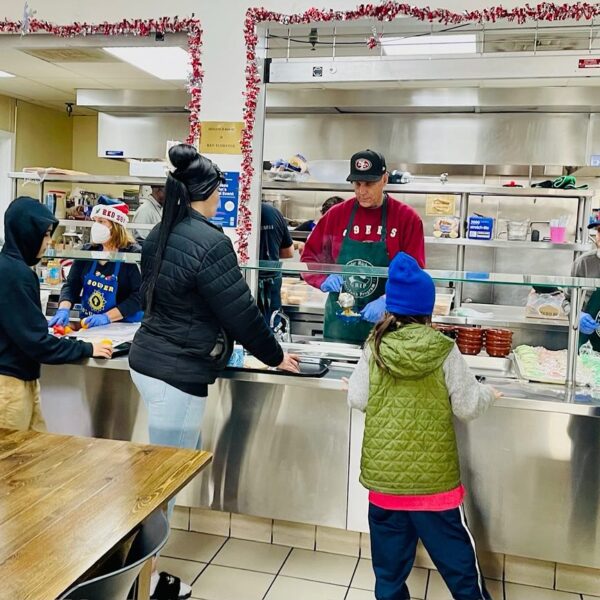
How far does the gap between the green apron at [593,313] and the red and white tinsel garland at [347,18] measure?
4.80ft

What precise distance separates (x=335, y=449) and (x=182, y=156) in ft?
4.30

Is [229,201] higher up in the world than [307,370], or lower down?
higher up

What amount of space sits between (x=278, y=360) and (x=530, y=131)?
166 inches

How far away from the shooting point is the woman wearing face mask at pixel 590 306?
10.4 ft

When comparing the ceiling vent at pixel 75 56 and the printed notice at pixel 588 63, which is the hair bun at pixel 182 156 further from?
the ceiling vent at pixel 75 56

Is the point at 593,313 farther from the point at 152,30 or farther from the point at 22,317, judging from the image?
the point at 22,317

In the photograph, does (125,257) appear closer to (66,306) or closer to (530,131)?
(66,306)

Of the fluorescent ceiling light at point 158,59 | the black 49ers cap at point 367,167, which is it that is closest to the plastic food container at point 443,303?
the black 49ers cap at point 367,167

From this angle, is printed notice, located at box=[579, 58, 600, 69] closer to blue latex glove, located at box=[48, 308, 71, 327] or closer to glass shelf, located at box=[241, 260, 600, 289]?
glass shelf, located at box=[241, 260, 600, 289]

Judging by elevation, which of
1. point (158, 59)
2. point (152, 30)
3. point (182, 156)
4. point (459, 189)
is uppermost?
point (158, 59)

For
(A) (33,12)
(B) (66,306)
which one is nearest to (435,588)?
(B) (66,306)

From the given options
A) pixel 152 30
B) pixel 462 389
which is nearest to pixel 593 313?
pixel 462 389

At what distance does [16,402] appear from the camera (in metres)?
2.63

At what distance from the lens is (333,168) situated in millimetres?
5664
